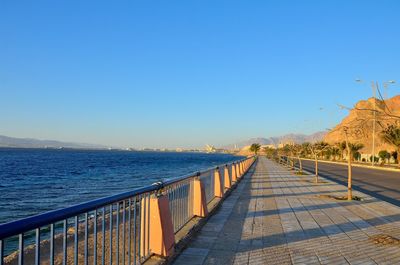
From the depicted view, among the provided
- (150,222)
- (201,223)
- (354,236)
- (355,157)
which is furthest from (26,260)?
(355,157)

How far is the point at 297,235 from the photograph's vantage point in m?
8.01

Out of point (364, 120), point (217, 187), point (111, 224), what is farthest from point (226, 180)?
point (111, 224)

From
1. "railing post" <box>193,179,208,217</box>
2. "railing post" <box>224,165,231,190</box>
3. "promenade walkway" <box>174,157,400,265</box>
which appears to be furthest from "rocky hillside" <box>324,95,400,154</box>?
"railing post" <box>224,165,231,190</box>

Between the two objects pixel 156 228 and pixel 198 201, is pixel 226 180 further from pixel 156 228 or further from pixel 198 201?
pixel 156 228

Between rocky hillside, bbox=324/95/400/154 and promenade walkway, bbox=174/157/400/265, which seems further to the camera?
rocky hillside, bbox=324/95/400/154

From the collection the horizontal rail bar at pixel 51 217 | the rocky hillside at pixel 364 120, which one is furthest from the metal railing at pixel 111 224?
the rocky hillside at pixel 364 120

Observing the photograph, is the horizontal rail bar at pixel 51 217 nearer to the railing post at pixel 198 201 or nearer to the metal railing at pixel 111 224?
the metal railing at pixel 111 224

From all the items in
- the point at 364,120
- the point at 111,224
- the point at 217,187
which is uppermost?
the point at 364,120

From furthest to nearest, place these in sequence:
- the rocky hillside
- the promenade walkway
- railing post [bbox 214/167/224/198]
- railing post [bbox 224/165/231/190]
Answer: railing post [bbox 224/165/231/190] < railing post [bbox 214/167/224/198] < the rocky hillside < the promenade walkway

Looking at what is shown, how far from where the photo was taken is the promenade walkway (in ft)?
20.7

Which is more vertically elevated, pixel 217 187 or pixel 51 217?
pixel 51 217

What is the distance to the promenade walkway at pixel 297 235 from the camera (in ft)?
20.7

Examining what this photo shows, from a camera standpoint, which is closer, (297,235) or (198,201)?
(297,235)

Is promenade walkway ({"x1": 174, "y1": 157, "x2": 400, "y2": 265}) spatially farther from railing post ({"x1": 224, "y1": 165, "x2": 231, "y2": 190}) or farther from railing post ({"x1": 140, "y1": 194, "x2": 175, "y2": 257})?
railing post ({"x1": 224, "y1": 165, "x2": 231, "y2": 190})
